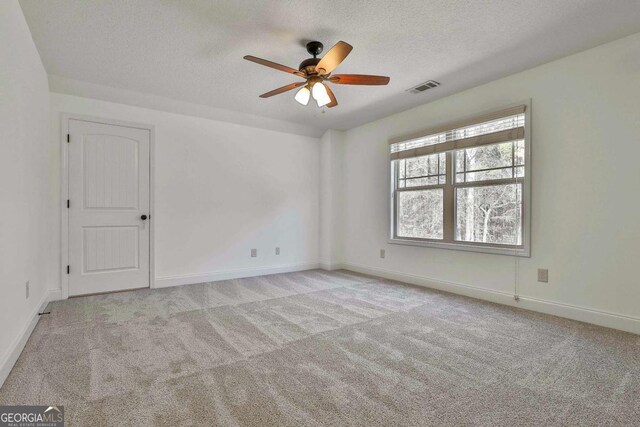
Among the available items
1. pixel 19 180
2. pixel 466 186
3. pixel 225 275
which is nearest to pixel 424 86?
pixel 466 186

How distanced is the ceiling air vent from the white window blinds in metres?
0.53

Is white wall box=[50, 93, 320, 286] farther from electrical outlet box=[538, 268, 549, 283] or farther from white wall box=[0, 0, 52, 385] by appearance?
electrical outlet box=[538, 268, 549, 283]

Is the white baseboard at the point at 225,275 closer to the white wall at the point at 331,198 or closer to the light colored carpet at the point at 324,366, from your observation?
the white wall at the point at 331,198

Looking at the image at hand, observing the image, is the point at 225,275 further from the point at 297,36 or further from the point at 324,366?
the point at 297,36

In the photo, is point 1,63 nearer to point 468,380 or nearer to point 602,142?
point 468,380

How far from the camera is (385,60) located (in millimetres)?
2934

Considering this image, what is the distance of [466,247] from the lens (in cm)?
362

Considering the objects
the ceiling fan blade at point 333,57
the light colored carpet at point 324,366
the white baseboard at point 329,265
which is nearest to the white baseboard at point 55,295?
the light colored carpet at point 324,366

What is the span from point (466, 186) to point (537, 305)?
143 centimetres

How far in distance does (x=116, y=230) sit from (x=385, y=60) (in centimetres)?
363

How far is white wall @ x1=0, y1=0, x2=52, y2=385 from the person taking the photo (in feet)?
6.20

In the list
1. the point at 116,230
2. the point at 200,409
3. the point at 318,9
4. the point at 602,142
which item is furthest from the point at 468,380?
the point at 116,230

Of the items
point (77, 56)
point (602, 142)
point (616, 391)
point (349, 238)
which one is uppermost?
point (77, 56)

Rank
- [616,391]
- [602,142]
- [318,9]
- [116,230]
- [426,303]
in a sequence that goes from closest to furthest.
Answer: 1. [616,391]
2. [318,9]
3. [602,142]
4. [426,303]
5. [116,230]
